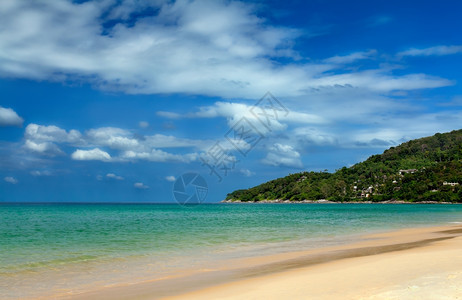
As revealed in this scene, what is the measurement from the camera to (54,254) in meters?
18.5

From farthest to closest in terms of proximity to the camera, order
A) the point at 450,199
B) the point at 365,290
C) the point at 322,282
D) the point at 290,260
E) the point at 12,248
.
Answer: the point at 450,199
the point at 12,248
the point at 290,260
the point at 322,282
the point at 365,290

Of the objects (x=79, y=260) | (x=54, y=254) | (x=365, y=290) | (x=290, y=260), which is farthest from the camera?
(x=54, y=254)

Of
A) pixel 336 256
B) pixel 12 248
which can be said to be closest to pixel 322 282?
pixel 336 256

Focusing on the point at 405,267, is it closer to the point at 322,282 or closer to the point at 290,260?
the point at 322,282

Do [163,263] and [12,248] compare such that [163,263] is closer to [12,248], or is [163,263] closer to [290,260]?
[290,260]

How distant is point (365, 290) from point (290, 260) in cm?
673

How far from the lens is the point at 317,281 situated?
10078 mm

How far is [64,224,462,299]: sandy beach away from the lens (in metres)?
8.41

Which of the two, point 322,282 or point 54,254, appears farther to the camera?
point 54,254

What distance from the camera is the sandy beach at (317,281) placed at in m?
8.41

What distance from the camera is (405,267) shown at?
1153 cm

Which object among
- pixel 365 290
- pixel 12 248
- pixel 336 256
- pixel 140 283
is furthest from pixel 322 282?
pixel 12 248

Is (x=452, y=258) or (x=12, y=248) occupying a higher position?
(x=12, y=248)

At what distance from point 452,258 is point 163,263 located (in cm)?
1030
